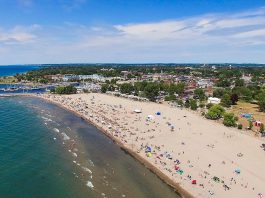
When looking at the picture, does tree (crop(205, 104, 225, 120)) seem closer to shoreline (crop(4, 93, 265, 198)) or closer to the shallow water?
shoreline (crop(4, 93, 265, 198))

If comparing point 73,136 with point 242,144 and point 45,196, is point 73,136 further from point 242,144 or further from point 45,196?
point 242,144

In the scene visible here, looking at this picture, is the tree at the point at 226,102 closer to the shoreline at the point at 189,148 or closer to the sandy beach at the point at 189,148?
the sandy beach at the point at 189,148

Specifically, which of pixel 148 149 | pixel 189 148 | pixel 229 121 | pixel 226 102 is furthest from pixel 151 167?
pixel 226 102

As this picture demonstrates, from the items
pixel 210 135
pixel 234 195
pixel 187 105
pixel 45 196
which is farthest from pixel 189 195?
pixel 187 105

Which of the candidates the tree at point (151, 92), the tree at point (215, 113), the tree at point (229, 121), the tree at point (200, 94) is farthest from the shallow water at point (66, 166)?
the tree at point (200, 94)

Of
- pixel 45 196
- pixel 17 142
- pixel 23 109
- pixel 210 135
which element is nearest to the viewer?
pixel 45 196

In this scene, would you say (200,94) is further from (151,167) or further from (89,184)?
(89,184)
